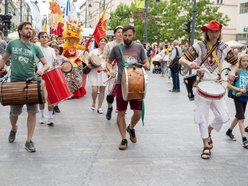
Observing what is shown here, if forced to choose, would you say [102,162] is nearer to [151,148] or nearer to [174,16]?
[151,148]

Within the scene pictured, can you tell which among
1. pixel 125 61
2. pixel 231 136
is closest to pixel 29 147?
pixel 125 61

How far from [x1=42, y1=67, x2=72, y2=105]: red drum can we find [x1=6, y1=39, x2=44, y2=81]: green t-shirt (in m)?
1.36

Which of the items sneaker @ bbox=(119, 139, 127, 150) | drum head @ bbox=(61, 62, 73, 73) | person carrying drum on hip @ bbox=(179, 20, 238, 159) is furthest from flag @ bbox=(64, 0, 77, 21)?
person carrying drum on hip @ bbox=(179, 20, 238, 159)

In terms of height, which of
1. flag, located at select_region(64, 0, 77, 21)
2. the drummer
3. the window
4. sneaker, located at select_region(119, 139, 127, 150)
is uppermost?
the window

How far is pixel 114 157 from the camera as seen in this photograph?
19.0ft

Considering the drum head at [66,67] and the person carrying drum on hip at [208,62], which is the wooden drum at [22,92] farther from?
the drum head at [66,67]

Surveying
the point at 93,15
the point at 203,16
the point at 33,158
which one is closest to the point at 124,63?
the point at 33,158

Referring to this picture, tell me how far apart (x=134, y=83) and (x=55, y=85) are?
78.8 inches

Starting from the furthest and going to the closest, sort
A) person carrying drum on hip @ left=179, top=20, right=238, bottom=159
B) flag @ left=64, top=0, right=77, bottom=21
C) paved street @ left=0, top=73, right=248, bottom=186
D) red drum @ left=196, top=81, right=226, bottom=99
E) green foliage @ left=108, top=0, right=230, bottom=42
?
green foliage @ left=108, top=0, right=230, bottom=42 < flag @ left=64, top=0, right=77, bottom=21 < person carrying drum on hip @ left=179, top=20, right=238, bottom=159 < red drum @ left=196, top=81, right=226, bottom=99 < paved street @ left=0, top=73, right=248, bottom=186

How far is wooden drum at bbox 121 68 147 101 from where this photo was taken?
5871 millimetres

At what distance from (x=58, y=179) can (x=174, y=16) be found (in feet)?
128

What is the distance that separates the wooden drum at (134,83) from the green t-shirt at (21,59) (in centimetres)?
131

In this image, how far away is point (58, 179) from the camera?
4.80m

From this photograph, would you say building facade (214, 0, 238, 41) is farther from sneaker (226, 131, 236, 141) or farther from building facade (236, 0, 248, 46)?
sneaker (226, 131, 236, 141)
